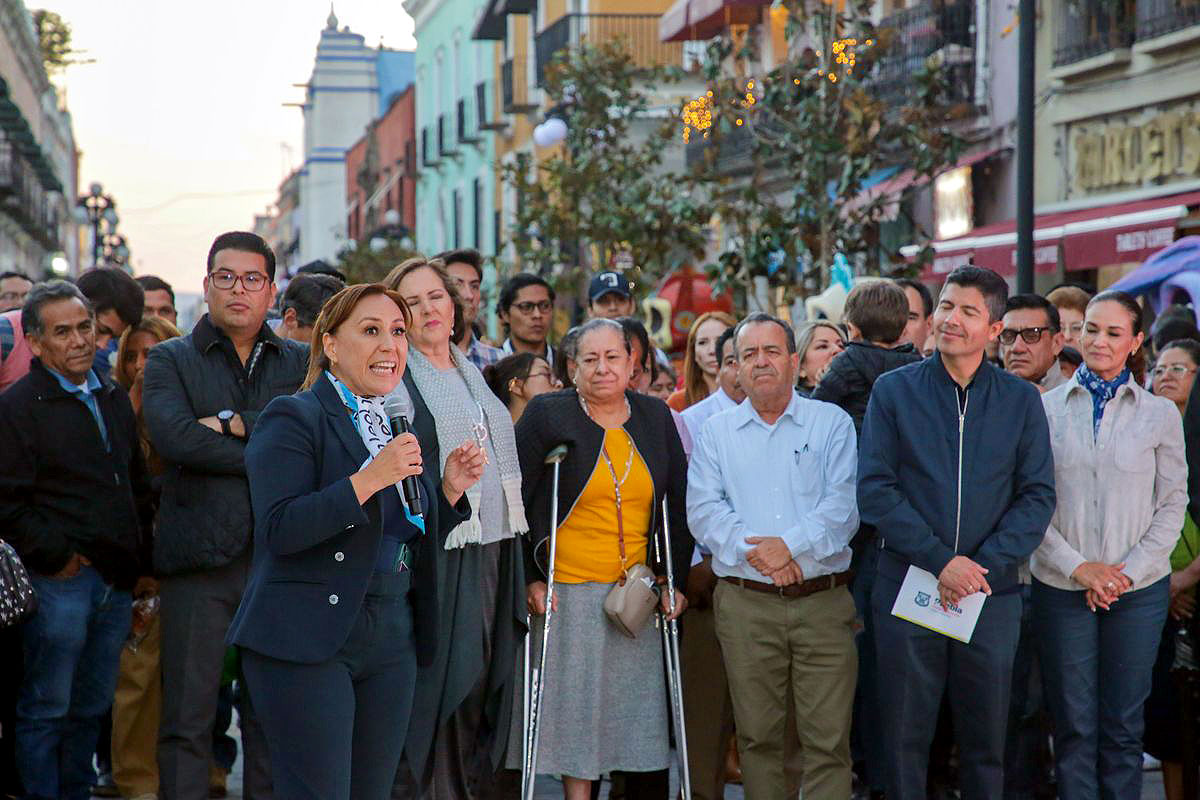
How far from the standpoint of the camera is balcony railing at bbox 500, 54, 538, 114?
36844mm

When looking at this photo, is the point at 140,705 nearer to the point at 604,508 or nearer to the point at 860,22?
the point at 604,508

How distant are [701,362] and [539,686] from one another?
3047 millimetres

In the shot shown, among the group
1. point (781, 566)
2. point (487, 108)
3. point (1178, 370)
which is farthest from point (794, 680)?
point (487, 108)

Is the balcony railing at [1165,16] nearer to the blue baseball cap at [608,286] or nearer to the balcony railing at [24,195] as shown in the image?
the blue baseball cap at [608,286]

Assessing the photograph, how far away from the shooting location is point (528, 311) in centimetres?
889

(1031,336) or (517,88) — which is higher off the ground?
(517,88)

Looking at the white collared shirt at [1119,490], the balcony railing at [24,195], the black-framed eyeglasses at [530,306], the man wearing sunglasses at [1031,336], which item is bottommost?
the white collared shirt at [1119,490]

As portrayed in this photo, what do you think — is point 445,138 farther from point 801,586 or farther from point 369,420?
point 369,420

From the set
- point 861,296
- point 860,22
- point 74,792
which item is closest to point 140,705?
point 74,792

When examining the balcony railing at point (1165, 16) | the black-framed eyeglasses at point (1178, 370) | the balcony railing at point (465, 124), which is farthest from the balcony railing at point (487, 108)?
the black-framed eyeglasses at point (1178, 370)

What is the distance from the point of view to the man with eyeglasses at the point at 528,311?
29.2 feet

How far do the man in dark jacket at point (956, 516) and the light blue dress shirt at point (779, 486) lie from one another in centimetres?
25

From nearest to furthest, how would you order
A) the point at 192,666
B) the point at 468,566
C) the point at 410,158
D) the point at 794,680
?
the point at 468,566 < the point at 192,666 < the point at 794,680 < the point at 410,158

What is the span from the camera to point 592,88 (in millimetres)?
21750
